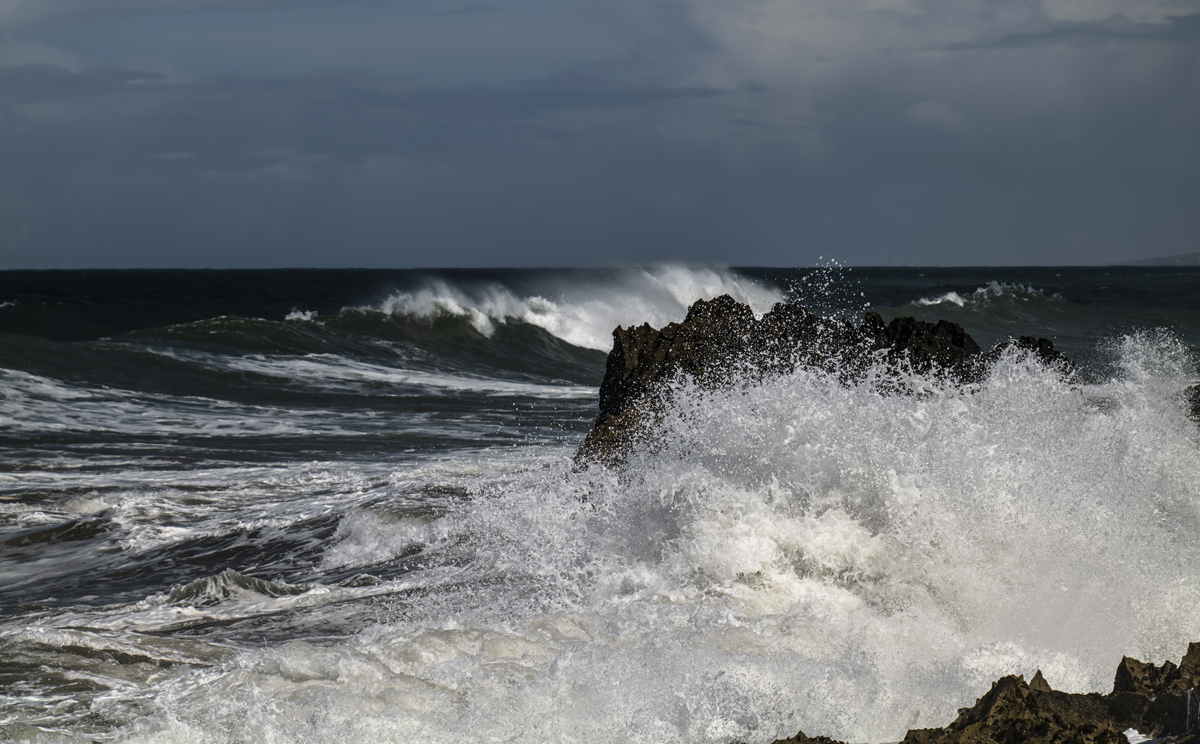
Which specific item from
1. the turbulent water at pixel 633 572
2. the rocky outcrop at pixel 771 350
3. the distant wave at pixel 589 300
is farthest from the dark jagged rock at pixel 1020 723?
the distant wave at pixel 589 300

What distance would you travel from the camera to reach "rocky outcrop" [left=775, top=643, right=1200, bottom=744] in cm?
227

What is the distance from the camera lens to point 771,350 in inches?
292

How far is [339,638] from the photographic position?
407 centimetres

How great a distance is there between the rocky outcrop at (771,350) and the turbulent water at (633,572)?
0.38 metres

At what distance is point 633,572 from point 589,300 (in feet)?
69.6

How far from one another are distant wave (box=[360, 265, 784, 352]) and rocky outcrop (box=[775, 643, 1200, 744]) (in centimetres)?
1849

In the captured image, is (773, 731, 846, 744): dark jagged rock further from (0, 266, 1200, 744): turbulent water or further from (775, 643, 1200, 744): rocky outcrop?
(0, 266, 1200, 744): turbulent water

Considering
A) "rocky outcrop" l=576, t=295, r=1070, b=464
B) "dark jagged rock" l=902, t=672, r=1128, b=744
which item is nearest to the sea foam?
"dark jagged rock" l=902, t=672, r=1128, b=744

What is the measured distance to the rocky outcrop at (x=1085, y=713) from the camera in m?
2.27

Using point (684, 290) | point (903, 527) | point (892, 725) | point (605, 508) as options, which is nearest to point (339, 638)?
point (605, 508)

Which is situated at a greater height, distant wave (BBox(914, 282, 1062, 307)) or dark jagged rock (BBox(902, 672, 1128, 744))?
distant wave (BBox(914, 282, 1062, 307))

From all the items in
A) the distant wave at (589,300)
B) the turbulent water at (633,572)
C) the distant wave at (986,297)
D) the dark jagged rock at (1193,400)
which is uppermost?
the distant wave at (986,297)

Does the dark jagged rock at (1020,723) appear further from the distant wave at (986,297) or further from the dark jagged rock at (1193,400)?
the distant wave at (986,297)

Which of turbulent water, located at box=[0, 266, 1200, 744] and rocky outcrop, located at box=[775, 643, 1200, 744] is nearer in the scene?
rocky outcrop, located at box=[775, 643, 1200, 744]
